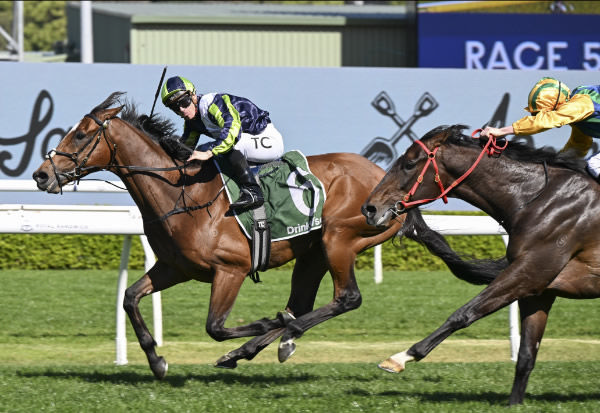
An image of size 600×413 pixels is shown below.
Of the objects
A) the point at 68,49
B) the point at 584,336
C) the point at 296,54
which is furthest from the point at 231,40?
the point at 584,336

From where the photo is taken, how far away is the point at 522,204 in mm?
5070

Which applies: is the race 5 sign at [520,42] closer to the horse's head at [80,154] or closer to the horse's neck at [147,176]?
the horse's neck at [147,176]

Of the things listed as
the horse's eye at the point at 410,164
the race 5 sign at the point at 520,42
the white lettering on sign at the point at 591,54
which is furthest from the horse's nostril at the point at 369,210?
the white lettering on sign at the point at 591,54

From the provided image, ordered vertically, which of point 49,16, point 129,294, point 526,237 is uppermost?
point 49,16

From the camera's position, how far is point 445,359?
7.12 metres

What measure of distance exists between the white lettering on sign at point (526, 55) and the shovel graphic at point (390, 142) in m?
4.60

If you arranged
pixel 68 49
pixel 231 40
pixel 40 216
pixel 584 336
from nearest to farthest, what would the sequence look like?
pixel 40 216 → pixel 584 336 → pixel 231 40 → pixel 68 49

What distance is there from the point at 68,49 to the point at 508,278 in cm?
2324

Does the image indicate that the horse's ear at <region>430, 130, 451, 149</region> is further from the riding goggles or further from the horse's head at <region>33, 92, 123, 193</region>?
the horse's head at <region>33, 92, 123, 193</region>

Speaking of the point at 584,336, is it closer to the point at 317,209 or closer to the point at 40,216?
the point at 317,209

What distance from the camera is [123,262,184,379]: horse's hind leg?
576 centimetres

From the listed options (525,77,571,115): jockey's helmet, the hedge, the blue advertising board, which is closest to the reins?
(525,77,571,115): jockey's helmet

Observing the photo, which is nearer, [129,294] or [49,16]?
[129,294]

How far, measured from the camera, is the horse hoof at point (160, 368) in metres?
5.71
